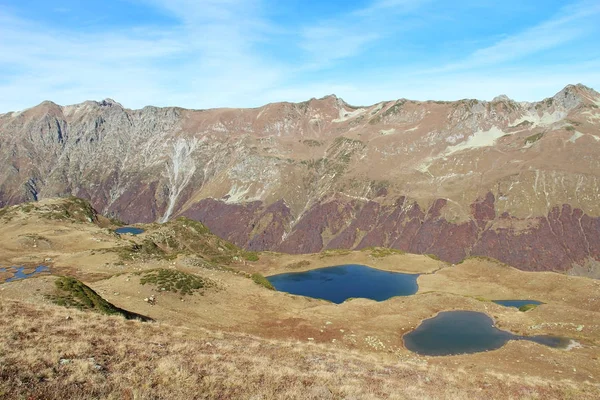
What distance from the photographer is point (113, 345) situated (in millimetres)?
22578

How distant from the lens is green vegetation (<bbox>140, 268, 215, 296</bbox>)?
5650cm

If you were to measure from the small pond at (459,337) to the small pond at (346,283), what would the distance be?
42.2 m

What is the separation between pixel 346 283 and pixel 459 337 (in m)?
73.6

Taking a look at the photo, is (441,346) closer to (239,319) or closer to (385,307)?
(385,307)

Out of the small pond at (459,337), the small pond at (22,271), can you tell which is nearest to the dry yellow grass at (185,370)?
the small pond at (459,337)

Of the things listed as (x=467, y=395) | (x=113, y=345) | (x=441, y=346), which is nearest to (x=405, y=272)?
(x=441, y=346)

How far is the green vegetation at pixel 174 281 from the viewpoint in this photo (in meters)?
56.5

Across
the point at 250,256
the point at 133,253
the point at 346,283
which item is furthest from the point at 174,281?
the point at 250,256

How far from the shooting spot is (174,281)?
193 ft

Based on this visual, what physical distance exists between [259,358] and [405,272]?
123568mm

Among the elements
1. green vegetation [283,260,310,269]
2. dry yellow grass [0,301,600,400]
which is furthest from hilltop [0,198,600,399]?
green vegetation [283,260,310,269]

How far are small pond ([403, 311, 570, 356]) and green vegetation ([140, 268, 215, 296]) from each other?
105 ft

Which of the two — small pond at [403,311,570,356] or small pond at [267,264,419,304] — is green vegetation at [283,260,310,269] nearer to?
small pond at [267,264,419,304]

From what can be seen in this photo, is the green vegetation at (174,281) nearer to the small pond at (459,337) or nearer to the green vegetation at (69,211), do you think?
the small pond at (459,337)
